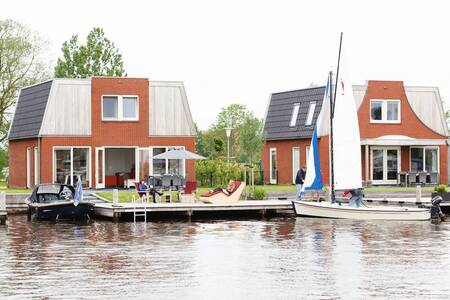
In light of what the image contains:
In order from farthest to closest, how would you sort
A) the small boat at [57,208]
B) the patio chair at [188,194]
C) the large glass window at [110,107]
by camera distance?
the large glass window at [110,107] → the patio chair at [188,194] → the small boat at [57,208]

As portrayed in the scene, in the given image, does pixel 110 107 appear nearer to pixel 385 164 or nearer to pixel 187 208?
pixel 187 208

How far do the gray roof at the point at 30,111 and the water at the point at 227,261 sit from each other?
1381 cm

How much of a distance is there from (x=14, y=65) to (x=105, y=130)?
18.5m

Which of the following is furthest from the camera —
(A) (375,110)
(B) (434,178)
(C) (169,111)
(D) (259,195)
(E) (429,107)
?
(E) (429,107)

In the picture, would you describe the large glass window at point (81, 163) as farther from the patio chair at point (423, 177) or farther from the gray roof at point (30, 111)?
the patio chair at point (423, 177)

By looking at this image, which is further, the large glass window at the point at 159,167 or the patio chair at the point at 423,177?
the patio chair at the point at 423,177

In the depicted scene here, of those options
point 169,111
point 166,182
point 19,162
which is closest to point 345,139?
point 166,182

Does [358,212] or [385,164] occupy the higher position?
[385,164]

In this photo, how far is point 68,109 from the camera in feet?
156

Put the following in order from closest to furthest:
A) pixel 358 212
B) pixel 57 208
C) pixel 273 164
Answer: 1. pixel 358 212
2. pixel 57 208
3. pixel 273 164

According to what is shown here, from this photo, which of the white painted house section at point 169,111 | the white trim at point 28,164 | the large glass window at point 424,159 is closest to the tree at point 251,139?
the white painted house section at point 169,111

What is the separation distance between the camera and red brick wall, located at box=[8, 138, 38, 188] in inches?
1946

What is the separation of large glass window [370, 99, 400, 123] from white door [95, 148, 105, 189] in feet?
50.1

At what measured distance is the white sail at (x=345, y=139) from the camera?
3825 centimetres
